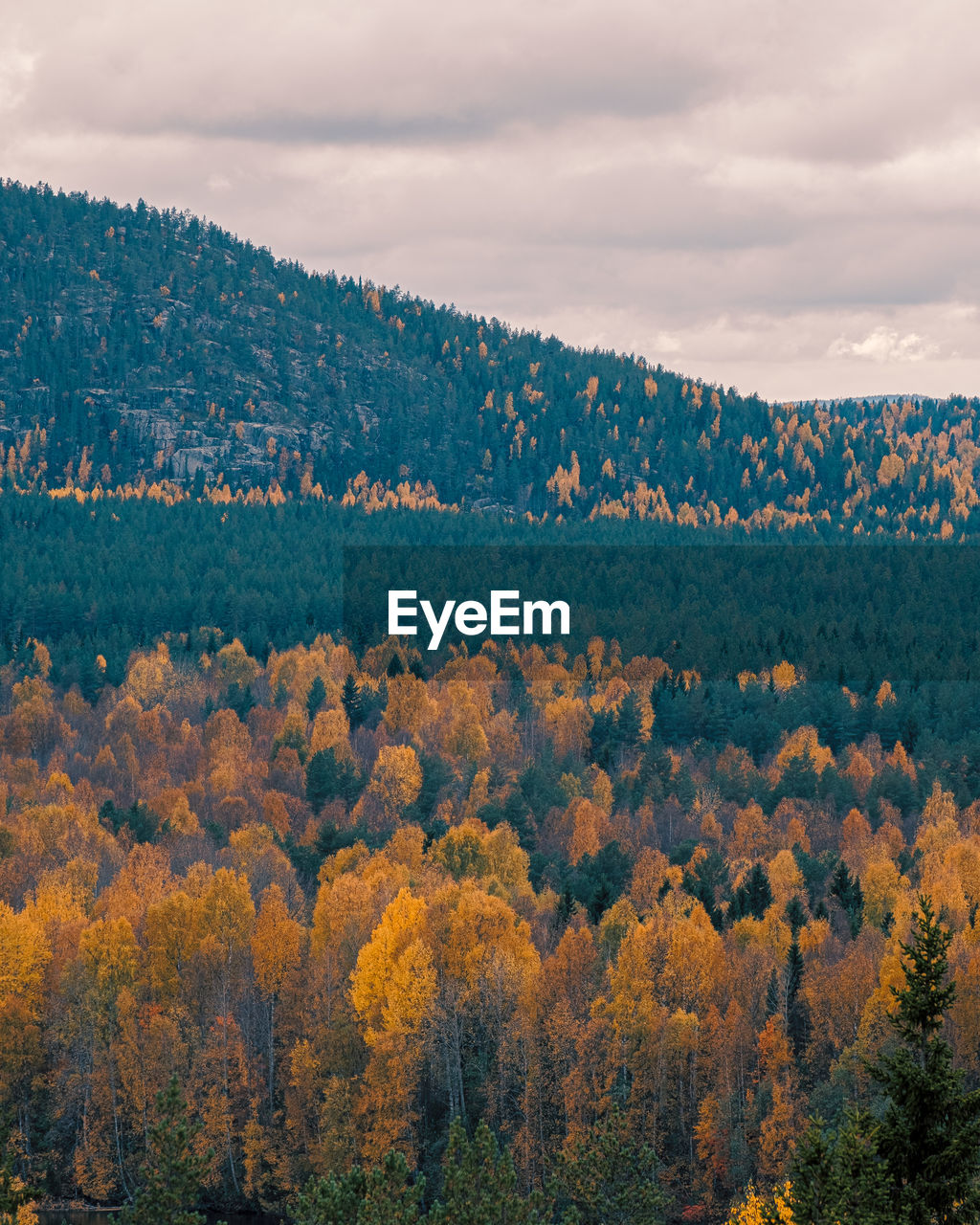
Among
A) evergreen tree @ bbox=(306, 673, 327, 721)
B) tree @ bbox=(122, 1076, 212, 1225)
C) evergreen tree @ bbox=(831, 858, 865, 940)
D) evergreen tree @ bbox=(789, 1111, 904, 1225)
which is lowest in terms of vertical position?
evergreen tree @ bbox=(831, 858, 865, 940)

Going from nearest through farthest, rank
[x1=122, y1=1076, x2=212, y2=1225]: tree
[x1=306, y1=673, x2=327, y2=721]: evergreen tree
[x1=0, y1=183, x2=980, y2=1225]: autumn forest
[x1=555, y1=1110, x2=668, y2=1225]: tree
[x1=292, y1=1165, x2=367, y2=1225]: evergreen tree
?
[x1=292, y1=1165, x2=367, y2=1225]: evergreen tree → [x1=122, y1=1076, x2=212, y2=1225]: tree → [x1=0, y1=183, x2=980, y2=1225]: autumn forest → [x1=555, y1=1110, x2=668, y2=1225]: tree → [x1=306, y1=673, x2=327, y2=721]: evergreen tree

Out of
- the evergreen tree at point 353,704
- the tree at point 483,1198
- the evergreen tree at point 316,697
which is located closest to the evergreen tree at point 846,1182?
the tree at point 483,1198

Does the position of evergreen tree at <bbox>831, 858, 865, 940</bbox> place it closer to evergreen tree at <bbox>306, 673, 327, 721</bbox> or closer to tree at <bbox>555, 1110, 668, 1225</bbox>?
tree at <bbox>555, 1110, 668, 1225</bbox>

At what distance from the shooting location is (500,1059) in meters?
79.1

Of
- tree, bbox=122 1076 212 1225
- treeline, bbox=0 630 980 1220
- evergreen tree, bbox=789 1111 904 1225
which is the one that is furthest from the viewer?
treeline, bbox=0 630 980 1220

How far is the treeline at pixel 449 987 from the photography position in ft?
253

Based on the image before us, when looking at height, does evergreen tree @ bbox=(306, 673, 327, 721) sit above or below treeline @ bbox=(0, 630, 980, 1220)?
above

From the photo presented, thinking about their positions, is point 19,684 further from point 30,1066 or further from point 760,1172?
point 760,1172

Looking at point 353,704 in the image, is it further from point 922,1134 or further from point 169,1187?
point 922,1134

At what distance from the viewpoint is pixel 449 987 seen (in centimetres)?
8250

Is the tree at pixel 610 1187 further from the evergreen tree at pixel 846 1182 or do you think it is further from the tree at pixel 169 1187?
the evergreen tree at pixel 846 1182

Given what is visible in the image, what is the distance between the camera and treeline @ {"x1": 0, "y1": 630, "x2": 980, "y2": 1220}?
7700cm

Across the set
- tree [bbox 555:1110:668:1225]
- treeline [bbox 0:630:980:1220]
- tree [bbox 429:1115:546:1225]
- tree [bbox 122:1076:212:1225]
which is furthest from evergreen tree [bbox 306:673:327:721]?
tree [bbox 122:1076:212:1225]

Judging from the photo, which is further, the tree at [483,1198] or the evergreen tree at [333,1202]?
the tree at [483,1198]
